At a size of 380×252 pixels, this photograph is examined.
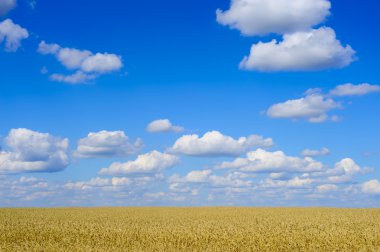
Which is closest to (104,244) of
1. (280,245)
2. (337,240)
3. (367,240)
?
(280,245)

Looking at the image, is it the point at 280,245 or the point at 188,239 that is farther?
the point at 188,239

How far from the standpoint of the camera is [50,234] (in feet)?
91.4

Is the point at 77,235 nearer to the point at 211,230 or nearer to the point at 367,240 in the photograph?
the point at 211,230

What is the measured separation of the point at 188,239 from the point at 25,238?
949cm

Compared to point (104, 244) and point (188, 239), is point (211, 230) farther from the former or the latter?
point (104, 244)

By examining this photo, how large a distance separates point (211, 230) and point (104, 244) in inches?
255

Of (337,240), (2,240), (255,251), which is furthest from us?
(2,240)

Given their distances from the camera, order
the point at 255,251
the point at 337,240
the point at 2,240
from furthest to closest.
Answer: the point at 2,240 → the point at 337,240 → the point at 255,251

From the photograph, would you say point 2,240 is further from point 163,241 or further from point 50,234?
point 163,241

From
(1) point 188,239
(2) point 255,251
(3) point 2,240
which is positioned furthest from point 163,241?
(3) point 2,240

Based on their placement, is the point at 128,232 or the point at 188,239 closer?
the point at 188,239

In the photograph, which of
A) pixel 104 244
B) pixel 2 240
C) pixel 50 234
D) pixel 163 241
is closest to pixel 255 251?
pixel 163 241

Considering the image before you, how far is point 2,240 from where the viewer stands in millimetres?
26797

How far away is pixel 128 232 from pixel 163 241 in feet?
10.9
